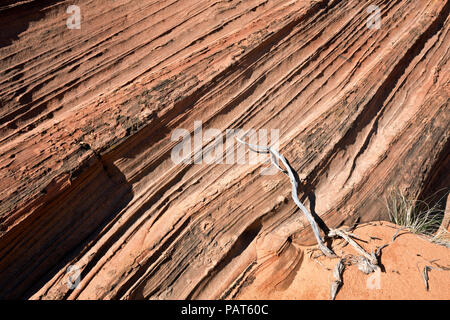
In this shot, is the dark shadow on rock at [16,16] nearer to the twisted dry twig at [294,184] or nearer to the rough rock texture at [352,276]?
the twisted dry twig at [294,184]

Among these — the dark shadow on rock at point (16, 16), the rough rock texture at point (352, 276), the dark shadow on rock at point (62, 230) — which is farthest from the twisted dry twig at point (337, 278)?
the dark shadow on rock at point (16, 16)

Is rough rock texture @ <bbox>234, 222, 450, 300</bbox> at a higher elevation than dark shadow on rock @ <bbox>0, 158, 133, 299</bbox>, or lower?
lower

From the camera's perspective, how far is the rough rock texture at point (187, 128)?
2494 millimetres

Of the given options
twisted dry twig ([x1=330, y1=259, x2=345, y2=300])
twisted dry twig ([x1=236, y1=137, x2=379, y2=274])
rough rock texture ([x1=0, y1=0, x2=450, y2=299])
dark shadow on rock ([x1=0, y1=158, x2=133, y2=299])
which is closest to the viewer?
dark shadow on rock ([x1=0, y1=158, x2=133, y2=299])

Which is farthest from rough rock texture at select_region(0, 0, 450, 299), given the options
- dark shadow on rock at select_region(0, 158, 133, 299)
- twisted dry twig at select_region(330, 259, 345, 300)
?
twisted dry twig at select_region(330, 259, 345, 300)

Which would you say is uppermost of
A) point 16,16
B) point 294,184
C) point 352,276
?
point 16,16

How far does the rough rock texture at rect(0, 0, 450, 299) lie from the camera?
249 centimetres

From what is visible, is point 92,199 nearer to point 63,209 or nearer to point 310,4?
point 63,209

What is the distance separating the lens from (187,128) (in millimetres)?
2977

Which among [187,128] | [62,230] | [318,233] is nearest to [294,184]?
[318,233]

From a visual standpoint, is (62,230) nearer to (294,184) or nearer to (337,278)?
(294,184)

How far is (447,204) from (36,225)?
4.12 m

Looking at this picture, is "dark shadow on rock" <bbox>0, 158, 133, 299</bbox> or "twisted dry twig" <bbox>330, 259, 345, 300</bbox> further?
"twisted dry twig" <bbox>330, 259, 345, 300</bbox>

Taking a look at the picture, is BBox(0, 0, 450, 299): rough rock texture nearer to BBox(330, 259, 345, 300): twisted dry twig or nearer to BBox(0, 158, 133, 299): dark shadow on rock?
BBox(0, 158, 133, 299): dark shadow on rock
